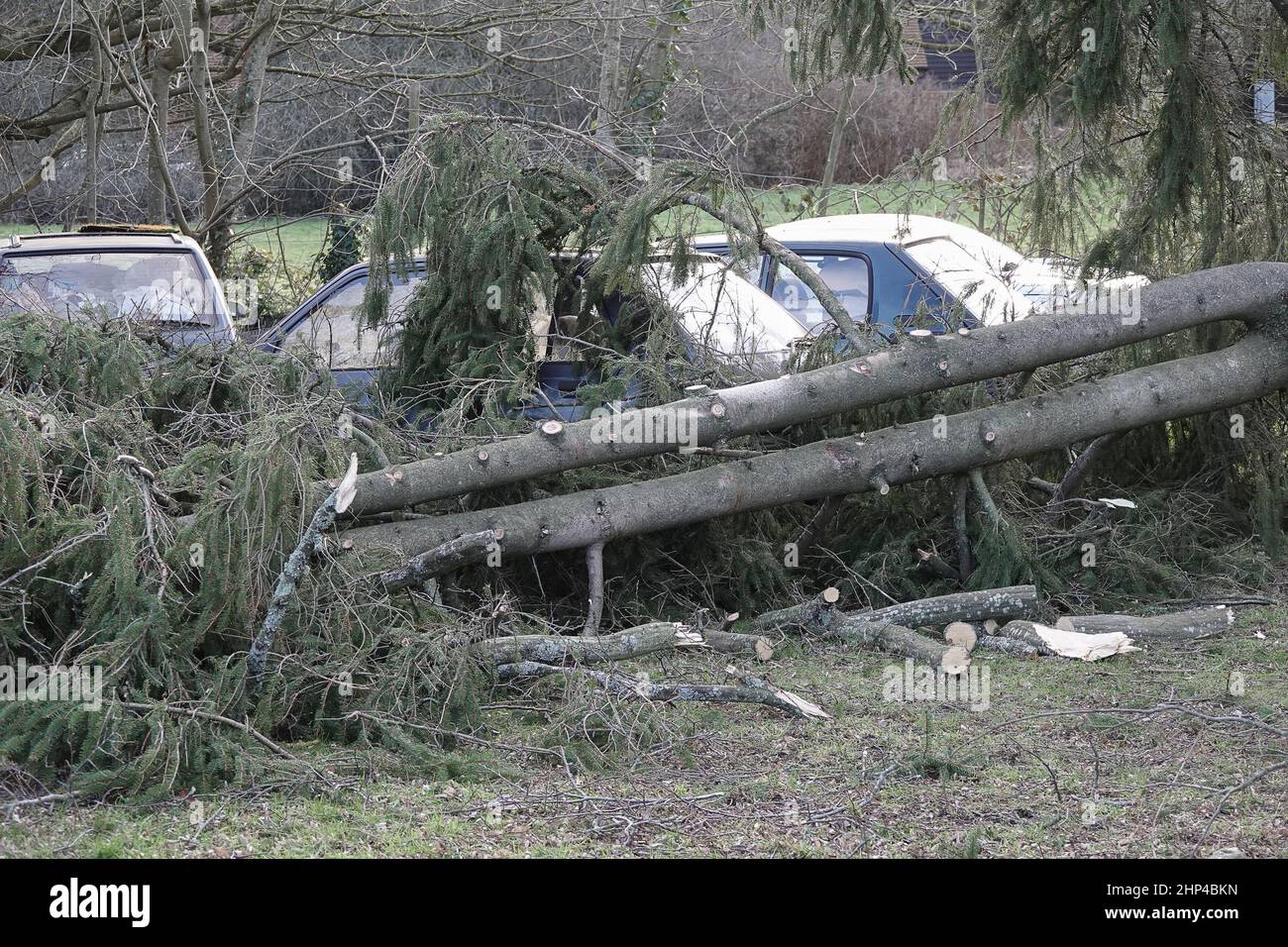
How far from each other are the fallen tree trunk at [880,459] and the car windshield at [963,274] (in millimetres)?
927

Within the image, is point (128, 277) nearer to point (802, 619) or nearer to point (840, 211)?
point (802, 619)

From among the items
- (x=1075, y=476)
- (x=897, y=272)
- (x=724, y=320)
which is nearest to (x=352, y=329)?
(x=724, y=320)

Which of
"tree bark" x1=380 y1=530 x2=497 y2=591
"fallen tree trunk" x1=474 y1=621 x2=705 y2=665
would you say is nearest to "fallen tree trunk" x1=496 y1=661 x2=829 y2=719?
"fallen tree trunk" x1=474 y1=621 x2=705 y2=665

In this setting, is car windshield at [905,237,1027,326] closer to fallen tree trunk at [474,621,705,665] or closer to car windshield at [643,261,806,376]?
car windshield at [643,261,806,376]

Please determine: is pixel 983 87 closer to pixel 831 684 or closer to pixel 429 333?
pixel 429 333

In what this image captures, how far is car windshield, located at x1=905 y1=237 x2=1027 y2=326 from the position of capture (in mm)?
8660

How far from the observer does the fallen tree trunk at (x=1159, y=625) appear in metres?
6.63

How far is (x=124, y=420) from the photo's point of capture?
6109 mm

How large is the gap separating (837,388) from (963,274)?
9.32 feet

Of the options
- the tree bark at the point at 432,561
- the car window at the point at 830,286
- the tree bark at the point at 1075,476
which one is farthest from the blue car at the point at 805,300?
the tree bark at the point at 432,561

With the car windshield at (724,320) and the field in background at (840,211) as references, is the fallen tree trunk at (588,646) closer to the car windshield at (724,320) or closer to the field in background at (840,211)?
the car windshield at (724,320)

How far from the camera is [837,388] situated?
691 cm

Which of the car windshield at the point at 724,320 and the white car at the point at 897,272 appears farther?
the white car at the point at 897,272

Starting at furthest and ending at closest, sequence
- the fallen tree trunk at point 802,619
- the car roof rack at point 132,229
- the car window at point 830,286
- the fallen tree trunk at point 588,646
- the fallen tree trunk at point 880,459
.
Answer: the car roof rack at point 132,229 → the car window at point 830,286 → the fallen tree trunk at point 802,619 → the fallen tree trunk at point 880,459 → the fallen tree trunk at point 588,646
